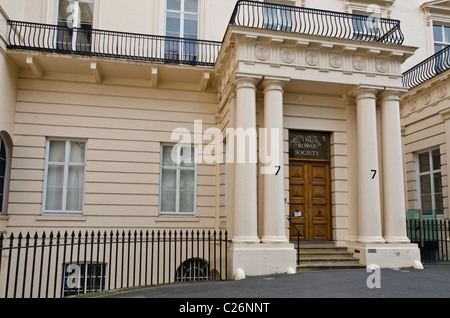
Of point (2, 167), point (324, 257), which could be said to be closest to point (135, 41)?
point (2, 167)

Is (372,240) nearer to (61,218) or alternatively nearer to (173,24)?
(61,218)

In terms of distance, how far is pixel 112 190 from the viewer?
12.5 metres

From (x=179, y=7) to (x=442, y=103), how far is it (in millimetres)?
9610

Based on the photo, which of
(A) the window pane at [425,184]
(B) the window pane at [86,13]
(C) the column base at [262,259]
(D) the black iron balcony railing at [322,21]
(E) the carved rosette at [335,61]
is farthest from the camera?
(A) the window pane at [425,184]

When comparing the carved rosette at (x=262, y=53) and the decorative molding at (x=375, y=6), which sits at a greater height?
the decorative molding at (x=375, y=6)

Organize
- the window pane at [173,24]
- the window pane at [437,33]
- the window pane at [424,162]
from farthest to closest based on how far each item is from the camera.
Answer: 1. the window pane at [437,33]
2. the window pane at [424,162]
3. the window pane at [173,24]

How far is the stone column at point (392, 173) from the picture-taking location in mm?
10859

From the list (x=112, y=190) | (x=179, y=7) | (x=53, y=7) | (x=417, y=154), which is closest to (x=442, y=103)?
(x=417, y=154)

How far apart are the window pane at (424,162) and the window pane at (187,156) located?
875cm

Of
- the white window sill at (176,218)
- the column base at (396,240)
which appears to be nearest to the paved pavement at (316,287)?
the column base at (396,240)

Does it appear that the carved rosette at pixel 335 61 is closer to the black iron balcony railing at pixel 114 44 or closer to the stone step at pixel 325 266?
the black iron balcony railing at pixel 114 44

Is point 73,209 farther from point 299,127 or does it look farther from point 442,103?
point 442,103

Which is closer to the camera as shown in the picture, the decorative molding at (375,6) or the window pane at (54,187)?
the window pane at (54,187)

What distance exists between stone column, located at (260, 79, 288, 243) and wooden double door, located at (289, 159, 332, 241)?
1.40m
